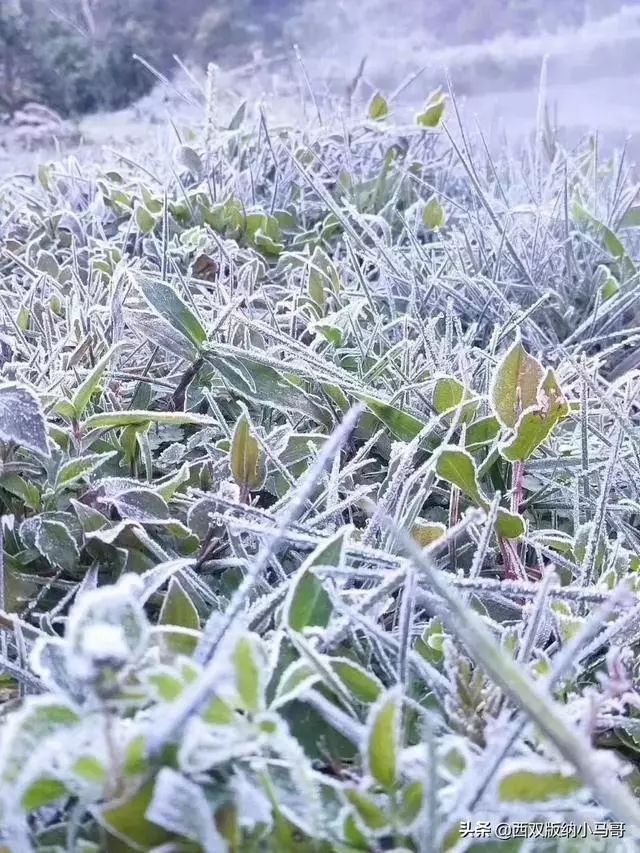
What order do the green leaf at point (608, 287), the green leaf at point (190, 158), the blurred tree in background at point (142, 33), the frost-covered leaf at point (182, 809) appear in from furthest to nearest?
1. the blurred tree in background at point (142, 33)
2. the green leaf at point (190, 158)
3. the green leaf at point (608, 287)
4. the frost-covered leaf at point (182, 809)

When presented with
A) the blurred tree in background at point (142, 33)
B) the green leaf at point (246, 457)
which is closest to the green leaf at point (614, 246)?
the green leaf at point (246, 457)

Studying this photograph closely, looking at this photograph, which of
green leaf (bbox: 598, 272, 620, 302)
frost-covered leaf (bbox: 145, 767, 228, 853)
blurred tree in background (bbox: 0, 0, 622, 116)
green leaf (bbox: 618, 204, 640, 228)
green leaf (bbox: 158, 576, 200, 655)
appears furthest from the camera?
blurred tree in background (bbox: 0, 0, 622, 116)

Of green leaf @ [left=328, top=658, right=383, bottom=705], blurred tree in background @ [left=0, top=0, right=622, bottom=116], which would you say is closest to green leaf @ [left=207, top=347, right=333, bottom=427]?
green leaf @ [left=328, top=658, right=383, bottom=705]

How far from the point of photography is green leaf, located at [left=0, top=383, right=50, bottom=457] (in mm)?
359

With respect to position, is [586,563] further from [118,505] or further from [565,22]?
[565,22]

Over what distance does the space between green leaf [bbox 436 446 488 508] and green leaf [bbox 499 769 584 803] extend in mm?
200

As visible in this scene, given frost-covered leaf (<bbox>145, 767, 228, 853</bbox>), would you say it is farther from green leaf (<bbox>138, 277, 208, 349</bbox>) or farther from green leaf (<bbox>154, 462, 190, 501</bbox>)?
green leaf (<bbox>138, 277, 208, 349</bbox>)

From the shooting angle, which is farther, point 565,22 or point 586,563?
point 565,22

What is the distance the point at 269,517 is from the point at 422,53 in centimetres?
152

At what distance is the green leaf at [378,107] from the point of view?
3.84 ft

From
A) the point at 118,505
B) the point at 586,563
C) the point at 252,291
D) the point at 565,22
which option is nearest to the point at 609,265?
the point at 252,291

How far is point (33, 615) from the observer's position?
37 centimetres

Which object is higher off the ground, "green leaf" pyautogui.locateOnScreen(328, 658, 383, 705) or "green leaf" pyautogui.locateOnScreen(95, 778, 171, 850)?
"green leaf" pyautogui.locateOnScreen(95, 778, 171, 850)

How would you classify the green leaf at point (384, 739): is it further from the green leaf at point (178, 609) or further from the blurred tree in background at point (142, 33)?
the blurred tree in background at point (142, 33)
